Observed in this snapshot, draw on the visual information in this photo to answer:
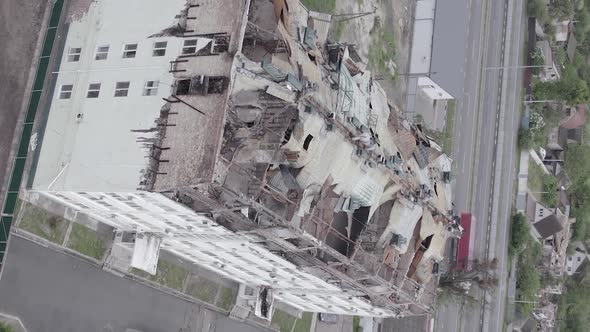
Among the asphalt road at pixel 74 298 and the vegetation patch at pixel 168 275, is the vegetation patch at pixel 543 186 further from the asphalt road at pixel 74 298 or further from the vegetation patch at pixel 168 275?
the asphalt road at pixel 74 298

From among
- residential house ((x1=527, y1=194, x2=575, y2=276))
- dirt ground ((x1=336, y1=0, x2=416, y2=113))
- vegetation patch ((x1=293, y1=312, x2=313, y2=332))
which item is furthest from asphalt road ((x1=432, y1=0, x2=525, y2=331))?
vegetation patch ((x1=293, y1=312, x2=313, y2=332))

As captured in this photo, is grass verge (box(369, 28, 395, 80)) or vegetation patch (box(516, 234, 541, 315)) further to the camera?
vegetation patch (box(516, 234, 541, 315))

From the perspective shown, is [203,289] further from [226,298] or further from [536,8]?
[536,8]

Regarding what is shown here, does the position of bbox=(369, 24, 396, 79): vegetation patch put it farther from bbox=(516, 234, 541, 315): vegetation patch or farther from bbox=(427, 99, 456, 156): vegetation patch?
bbox=(516, 234, 541, 315): vegetation patch

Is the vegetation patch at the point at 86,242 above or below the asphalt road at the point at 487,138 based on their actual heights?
below

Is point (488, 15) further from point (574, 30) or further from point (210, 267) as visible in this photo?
point (210, 267)

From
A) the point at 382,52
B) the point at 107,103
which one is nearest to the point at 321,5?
the point at 382,52

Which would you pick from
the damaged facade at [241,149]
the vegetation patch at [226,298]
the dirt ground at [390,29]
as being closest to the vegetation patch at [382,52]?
the dirt ground at [390,29]

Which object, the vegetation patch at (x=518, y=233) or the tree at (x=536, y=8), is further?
the tree at (x=536, y=8)
